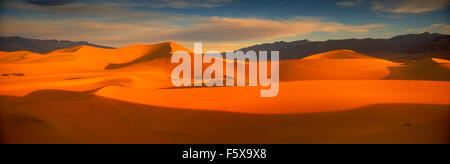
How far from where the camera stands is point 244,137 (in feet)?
11.3

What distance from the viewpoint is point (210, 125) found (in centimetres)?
394

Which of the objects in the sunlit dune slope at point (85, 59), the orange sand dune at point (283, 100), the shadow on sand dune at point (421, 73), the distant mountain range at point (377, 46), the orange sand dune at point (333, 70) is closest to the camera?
the orange sand dune at point (283, 100)

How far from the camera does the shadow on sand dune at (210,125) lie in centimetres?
304

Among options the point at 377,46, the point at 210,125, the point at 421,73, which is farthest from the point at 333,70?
Answer: the point at 377,46

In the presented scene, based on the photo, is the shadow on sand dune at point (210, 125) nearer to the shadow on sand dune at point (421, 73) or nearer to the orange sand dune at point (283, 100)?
the orange sand dune at point (283, 100)

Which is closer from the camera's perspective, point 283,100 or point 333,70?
point 283,100

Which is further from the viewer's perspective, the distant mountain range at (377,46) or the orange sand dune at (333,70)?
the distant mountain range at (377,46)

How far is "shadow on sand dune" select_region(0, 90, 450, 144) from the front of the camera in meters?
3.04

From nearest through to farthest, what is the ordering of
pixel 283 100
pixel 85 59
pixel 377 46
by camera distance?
1. pixel 283 100
2. pixel 85 59
3. pixel 377 46

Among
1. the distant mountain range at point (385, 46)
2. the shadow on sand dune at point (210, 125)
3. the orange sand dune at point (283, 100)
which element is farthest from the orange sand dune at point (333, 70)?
the distant mountain range at point (385, 46)

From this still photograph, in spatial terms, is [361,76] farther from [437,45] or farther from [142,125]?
[437,45]

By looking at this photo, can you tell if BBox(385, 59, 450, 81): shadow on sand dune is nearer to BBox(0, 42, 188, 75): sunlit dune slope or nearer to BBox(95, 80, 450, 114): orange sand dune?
BBox(95, 80, 450, 114): orange sand dune

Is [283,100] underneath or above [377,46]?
underneath

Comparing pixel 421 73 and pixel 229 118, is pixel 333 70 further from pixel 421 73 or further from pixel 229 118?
pixel 229 118
